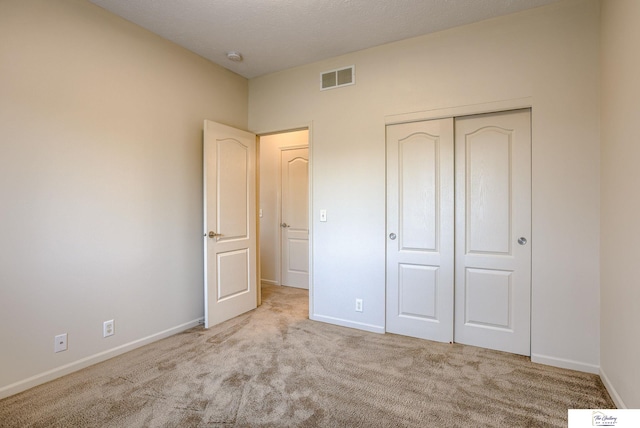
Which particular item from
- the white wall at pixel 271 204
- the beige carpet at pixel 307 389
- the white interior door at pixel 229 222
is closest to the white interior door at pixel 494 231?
the beige carpet at pixel 307 389

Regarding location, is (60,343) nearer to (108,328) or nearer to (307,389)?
(108,328)

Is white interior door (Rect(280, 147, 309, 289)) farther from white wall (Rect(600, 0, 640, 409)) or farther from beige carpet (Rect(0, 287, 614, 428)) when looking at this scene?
white wall (Rect(600, 0, 640, 409))

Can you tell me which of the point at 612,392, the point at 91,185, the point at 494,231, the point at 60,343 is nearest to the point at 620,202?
the point at 494,231

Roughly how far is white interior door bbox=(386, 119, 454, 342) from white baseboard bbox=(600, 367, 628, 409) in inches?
40.1

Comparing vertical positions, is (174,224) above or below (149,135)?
below

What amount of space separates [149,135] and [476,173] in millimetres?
2866

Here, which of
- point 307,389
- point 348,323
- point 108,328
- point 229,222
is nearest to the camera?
point 307,389

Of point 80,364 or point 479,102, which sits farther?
point 479,102

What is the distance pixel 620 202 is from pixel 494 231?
2.92 feet

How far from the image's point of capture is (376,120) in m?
3.15

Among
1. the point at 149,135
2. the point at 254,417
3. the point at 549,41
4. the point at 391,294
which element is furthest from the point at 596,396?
the point at 149,135

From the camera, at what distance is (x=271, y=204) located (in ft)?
17.4

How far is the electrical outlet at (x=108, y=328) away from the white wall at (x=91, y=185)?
0.13 ft

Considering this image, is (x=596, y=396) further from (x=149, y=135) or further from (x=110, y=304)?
(x=149, y=135)
